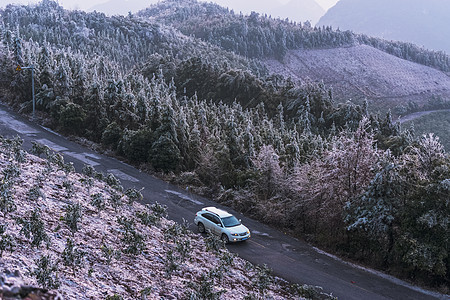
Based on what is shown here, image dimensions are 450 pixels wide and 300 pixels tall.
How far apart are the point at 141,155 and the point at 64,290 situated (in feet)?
106

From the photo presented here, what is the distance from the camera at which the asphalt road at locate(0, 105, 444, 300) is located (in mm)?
21609

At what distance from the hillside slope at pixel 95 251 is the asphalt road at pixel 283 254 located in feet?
9.16

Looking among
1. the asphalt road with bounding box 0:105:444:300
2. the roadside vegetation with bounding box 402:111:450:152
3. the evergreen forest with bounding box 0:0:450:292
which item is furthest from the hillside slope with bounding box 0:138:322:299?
the roadside vegetation with bounding box 402:111:450:152

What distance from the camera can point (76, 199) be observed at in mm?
19938

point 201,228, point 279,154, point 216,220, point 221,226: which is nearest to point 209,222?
point 216,220

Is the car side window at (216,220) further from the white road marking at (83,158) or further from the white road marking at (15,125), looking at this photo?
the white road marking at (15,125)

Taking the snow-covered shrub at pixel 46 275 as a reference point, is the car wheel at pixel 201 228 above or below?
below

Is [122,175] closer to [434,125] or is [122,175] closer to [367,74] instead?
[434,125]

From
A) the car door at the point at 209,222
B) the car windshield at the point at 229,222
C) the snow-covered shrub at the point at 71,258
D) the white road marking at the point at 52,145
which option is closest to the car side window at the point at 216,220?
the car door at the point at 209,222

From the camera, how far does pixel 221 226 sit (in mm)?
25719

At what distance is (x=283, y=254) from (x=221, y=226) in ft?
15.4

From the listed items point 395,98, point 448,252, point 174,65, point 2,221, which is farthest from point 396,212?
point 395,98

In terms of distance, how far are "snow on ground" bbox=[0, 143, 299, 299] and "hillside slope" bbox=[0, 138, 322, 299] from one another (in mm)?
29

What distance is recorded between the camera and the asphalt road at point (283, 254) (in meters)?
21.6
